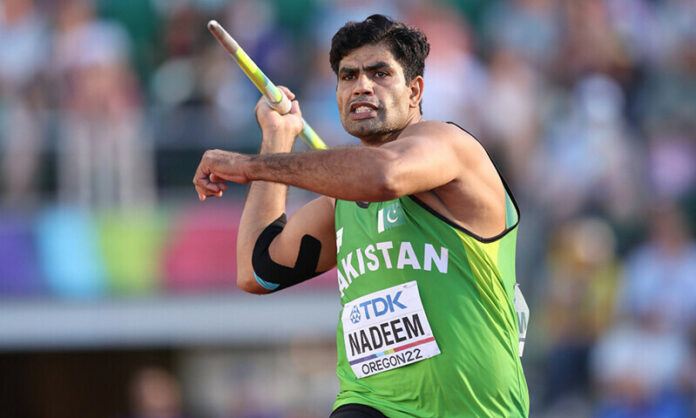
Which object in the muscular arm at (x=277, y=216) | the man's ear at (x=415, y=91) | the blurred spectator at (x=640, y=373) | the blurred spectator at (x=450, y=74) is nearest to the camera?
the man's ear at (x=415, y=91)

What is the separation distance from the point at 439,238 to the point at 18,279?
6.63 meters

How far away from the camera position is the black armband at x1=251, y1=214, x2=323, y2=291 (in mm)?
5207

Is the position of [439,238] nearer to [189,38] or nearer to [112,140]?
[112,140]

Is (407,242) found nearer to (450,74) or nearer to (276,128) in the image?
(276,128)

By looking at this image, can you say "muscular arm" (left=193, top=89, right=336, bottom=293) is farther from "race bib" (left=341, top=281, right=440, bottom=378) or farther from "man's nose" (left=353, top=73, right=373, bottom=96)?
"man's nose" (left=353, top=73, right=373, bottom=96)

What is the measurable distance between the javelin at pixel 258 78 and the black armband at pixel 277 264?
1.71 ft

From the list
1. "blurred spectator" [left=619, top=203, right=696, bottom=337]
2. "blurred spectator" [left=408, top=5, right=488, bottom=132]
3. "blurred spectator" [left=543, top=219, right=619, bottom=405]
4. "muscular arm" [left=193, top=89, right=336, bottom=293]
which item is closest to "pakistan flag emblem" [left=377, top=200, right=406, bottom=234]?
"muscular arm" [left=193, top=89, right=336, bottom=293]

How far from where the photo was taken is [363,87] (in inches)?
186

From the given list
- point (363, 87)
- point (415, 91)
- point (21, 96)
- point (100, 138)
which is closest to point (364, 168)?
point (363, 87)

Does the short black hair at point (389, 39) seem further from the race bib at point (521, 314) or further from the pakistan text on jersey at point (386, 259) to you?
the race bib at point (521, 314)

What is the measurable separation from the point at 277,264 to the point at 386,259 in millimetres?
766

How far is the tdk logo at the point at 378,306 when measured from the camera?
181 inches

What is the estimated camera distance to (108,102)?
34.5ft

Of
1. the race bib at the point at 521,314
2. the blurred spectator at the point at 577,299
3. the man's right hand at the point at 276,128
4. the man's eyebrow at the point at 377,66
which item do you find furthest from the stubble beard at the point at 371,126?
the blurred spectator at the point at 577,299
